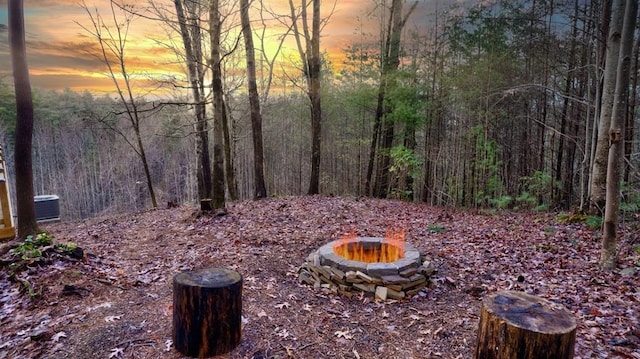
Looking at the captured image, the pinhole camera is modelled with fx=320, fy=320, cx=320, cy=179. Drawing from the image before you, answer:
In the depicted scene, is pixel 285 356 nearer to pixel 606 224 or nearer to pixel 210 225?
pixel 606 224

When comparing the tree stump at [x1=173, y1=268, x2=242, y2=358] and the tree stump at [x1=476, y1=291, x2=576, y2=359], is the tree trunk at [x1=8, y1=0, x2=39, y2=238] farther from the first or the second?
the tree stump at [x1=476, y1=291, x2=576, y2=359]

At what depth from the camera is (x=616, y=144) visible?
3.82 meters

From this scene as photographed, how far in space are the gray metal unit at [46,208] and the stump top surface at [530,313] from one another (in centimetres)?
1418

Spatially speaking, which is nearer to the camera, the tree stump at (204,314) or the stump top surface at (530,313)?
the stump top surface at (530,313)

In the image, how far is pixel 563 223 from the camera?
6477 millimetres

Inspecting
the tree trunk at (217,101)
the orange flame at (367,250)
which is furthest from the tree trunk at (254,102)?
the orange flame at (367,250)

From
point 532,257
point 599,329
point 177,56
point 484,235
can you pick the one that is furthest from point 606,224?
point 177,56

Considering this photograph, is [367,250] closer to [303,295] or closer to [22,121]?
[303,295]

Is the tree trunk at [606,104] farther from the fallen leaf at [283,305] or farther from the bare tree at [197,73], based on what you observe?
the bare tree at [197,73]

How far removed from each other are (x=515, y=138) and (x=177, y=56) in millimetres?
12139

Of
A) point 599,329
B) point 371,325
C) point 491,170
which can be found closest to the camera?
point 599,329

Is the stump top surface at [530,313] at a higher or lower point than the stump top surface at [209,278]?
lower

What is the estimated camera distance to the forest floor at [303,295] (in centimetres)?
296

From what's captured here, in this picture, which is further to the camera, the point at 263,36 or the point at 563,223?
the point at 263,36
